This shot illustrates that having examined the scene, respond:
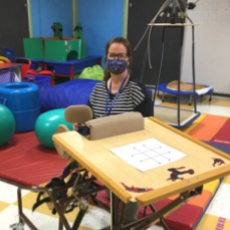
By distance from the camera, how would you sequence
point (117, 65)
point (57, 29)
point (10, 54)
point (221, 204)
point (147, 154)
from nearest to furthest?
1. point (147, 154)
2. point (117, 65)
3. point (221, 204)
4. point (10, 54)
5. point (57, 29)

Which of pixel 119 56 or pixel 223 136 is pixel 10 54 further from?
pixel 223 136

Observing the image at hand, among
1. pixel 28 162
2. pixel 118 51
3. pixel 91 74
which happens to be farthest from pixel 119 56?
pixel 91 74

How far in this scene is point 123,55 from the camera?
1812 mm

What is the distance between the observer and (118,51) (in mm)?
1797

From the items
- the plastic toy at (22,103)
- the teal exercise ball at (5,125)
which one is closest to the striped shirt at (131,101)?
the teal exercise ball at (5,125)

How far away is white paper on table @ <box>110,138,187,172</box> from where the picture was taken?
1103 millimetres

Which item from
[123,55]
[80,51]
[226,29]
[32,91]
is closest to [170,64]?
[226,29]

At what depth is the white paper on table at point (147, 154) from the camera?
1.10 metres

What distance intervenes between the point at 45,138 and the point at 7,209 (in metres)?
0.91

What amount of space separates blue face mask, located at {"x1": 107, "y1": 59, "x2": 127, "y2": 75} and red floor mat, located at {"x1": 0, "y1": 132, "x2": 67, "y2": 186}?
1175 mm

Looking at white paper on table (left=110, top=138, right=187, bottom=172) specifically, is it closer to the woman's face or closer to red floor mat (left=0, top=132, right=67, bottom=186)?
the woman's face

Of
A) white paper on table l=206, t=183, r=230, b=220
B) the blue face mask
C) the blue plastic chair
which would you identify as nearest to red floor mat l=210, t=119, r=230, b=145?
white paper on table l=206, t=183, r=230, b=220

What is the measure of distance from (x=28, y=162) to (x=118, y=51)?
153 centimetres

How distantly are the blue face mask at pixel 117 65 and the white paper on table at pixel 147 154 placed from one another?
0.68 metres
